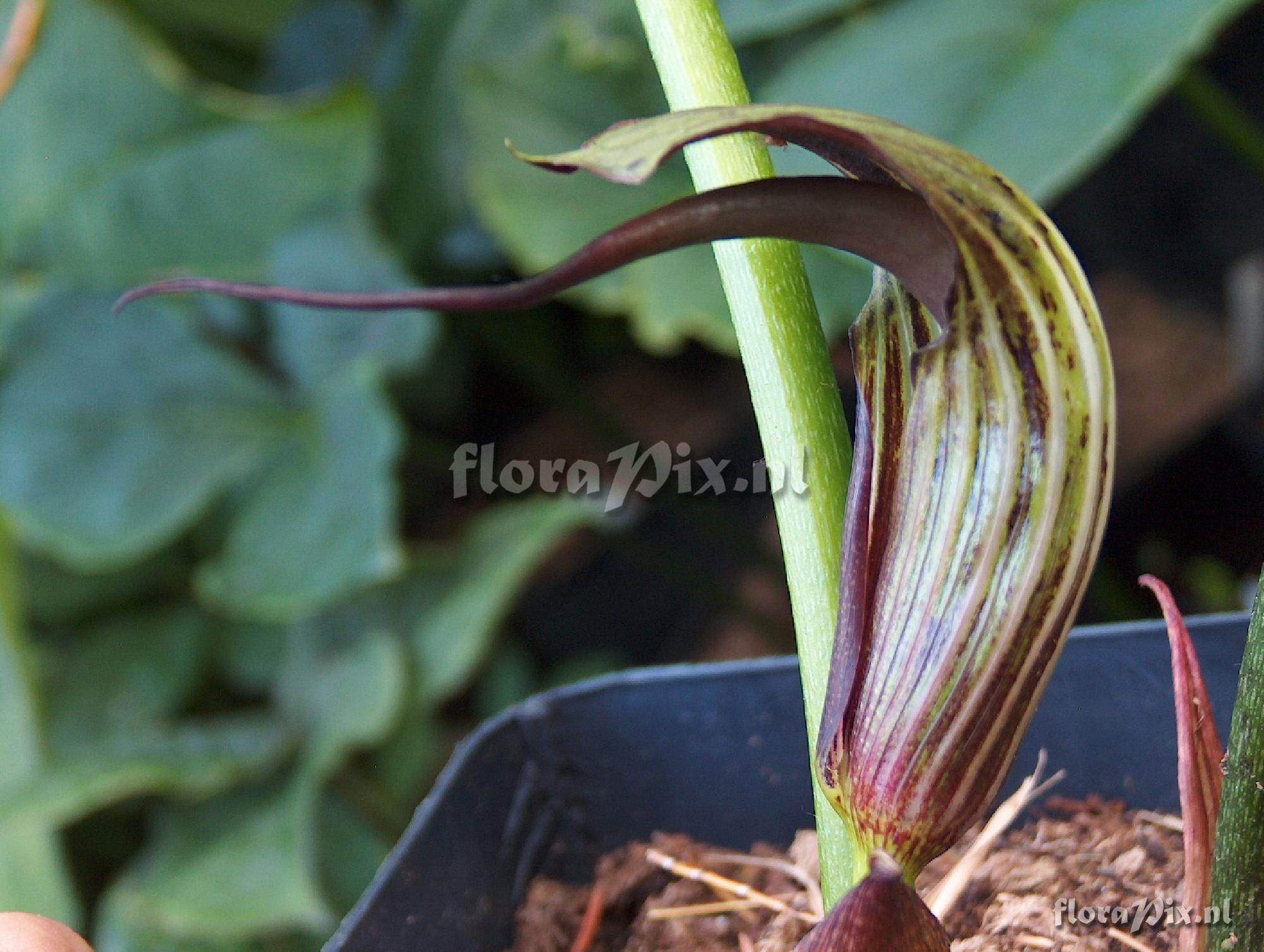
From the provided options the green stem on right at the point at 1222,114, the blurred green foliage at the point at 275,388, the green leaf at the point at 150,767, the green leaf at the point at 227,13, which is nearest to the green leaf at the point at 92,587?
the blurred green foliage at the point at 275,388

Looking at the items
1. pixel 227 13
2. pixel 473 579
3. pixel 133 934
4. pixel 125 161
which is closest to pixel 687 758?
pixel 473 579

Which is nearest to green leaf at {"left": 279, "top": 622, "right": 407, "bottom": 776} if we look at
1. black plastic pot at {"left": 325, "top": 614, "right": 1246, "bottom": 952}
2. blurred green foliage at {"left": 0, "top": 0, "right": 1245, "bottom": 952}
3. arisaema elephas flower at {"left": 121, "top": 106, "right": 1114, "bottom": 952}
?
blurred green foliage at {"left": 0, "top": 0, "right": 1245, "bottom": 952}

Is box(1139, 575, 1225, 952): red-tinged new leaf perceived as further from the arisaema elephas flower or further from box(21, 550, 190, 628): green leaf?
box(21, 550, 190, 628): green leaf

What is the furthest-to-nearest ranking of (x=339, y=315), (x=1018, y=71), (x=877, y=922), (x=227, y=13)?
(x=227, y=13) < (x=339, y=315) < (x=1018, y=71) < (x=877, y=922)

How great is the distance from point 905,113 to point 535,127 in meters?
0.23

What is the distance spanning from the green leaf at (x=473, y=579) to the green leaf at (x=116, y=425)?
12 cm

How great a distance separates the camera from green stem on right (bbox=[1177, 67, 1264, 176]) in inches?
22.5

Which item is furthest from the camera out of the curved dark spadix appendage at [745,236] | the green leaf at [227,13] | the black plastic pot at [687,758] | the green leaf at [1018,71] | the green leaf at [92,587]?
the green leaf at [227,13]

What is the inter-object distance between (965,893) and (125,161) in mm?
623

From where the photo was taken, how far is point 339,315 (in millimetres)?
638

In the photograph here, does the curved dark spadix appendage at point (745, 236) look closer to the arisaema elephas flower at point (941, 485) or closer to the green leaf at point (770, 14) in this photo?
the arisaema elephas flower at point (941, 485)

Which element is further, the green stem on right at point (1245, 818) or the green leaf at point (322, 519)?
the green leaf at point (322, 519)

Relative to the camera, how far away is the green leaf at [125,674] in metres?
0.65

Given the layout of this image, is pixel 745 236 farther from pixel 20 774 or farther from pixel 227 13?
pixel 227 13
